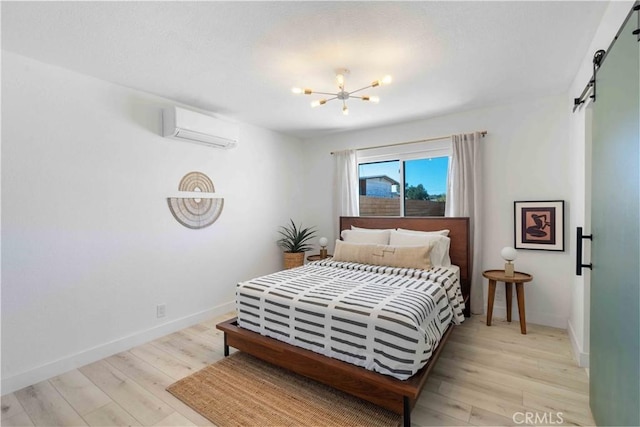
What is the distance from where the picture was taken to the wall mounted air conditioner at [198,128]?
9.72 feet

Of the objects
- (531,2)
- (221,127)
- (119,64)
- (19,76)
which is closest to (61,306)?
(19,76)

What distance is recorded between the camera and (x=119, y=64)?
2334 mm

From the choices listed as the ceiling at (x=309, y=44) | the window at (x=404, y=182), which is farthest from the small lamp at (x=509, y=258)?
the ceiling at (x=309, y=44)

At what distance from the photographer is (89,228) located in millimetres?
2525

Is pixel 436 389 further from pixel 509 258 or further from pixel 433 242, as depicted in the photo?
pixel 509 258

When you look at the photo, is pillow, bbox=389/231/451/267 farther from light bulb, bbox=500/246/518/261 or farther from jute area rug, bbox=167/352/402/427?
jute area rug, bbox=167/352/402/427

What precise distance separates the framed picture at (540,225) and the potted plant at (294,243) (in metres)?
2.79

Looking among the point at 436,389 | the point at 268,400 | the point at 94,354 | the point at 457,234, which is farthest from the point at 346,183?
the point at 94,354

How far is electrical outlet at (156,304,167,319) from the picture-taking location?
3012 millimetres

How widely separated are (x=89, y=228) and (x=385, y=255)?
2.80 m

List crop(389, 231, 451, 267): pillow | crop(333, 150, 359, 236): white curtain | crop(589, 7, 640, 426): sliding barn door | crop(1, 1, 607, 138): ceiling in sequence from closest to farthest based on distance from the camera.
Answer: crop(589, 7, 640, 426): sliding barn door, crop(1, 1, 607, 138): ceiling, crop(389, 231, 451, 267): pillow, crop(333, 150, 359, 236): white curtain

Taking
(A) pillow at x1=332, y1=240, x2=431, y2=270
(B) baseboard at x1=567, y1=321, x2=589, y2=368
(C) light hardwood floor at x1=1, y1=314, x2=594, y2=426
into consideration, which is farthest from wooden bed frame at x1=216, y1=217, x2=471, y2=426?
(B) baseboard at x1=567, y1=321, x2=589, y2=368

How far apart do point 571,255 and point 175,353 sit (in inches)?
158

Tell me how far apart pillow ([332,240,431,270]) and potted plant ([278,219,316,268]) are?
3.37 feet
